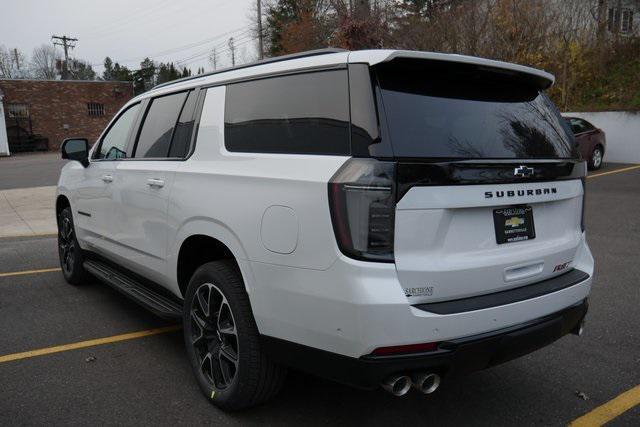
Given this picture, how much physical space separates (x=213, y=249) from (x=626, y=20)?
79.5ft

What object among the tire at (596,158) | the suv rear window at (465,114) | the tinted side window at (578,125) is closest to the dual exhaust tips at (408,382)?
the suv rear window at (465,114)

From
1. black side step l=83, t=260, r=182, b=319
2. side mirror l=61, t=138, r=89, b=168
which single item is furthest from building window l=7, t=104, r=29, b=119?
black side step l=83, t=260, r=182, b=319

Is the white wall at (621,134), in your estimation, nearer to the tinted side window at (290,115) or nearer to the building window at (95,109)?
the tinted side window at (290,115)

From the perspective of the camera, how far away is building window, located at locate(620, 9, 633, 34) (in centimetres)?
2059

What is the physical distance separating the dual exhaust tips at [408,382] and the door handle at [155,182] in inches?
79.7

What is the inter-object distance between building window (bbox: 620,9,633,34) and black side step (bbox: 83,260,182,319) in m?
21.6

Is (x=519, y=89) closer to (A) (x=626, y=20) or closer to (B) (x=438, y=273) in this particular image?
(B) (x=438, y=273)

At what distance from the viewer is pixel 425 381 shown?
2.49 m

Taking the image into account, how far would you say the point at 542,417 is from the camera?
3055 millimetres

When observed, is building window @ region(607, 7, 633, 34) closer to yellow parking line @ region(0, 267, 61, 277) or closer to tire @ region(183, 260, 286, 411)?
yellow parking line @ region(0, 267, 61, 277)

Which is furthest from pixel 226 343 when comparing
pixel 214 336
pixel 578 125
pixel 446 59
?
pixel 578 125

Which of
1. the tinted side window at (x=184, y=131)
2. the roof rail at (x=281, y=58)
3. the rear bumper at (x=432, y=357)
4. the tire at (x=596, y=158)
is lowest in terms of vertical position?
the tire at (x=596, y=158)

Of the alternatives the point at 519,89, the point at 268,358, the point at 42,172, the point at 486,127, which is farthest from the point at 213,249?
the point at 42,172

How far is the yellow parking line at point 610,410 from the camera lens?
3.00 m
